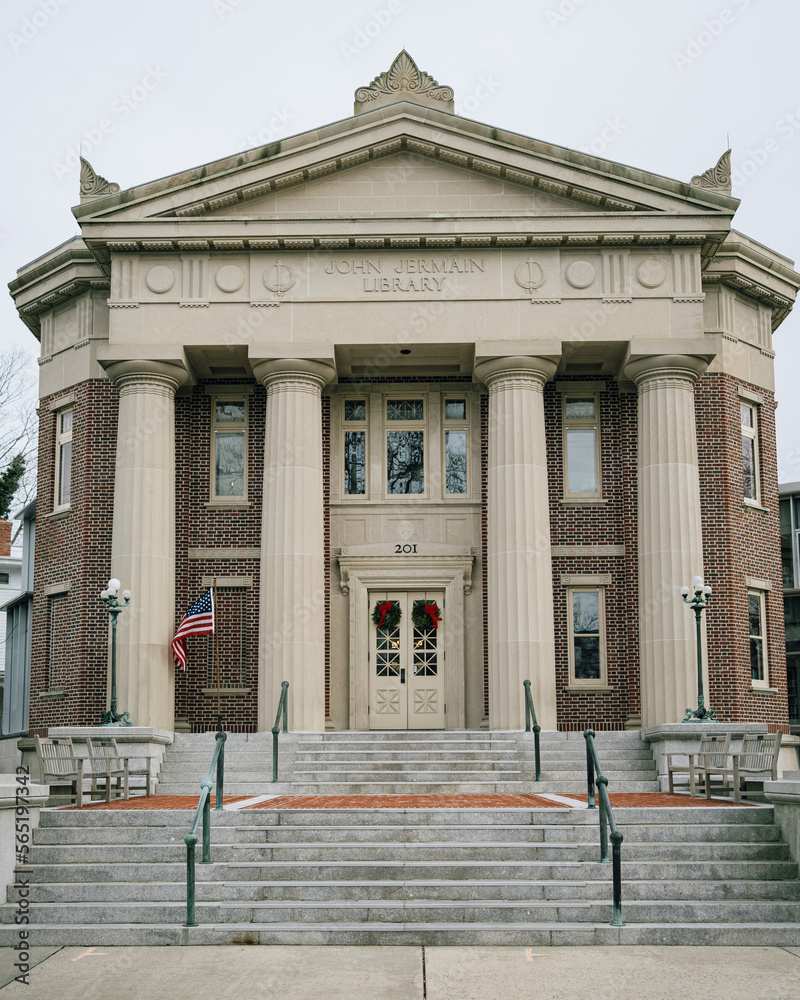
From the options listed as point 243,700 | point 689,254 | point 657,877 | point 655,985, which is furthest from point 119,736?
point 689,254

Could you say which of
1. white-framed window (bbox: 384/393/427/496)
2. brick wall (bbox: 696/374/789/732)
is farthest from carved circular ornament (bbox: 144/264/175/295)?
brick wall (bbox: 696/374/789/732)

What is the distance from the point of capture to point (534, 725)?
18250 mm

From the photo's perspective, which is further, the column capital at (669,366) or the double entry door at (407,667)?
the double entry door at (407,667)

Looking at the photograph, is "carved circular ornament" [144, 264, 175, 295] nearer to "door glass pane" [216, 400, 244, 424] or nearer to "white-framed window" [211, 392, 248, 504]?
"white-framed window" [211, 392, 248, 504]

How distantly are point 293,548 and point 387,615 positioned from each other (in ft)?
10.1

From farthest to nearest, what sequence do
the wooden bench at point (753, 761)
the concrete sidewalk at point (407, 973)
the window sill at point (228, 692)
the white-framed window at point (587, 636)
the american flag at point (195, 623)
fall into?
the white-framed window at point (587, 636) < the window sill at point (228, 692) < the american flag at point (195, 623) < the wooden bench at point (753, 761) < the concrete sidewalk at point (407, 973)

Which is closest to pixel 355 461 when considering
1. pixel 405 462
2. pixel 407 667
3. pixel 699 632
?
pixel 405 462

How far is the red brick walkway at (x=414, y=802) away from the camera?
15461 millimetres

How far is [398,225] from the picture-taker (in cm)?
2320

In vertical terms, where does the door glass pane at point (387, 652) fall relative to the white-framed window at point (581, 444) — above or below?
below

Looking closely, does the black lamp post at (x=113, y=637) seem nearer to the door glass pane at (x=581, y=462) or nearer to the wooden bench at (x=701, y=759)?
the wooden bench at (x=701, y=759)

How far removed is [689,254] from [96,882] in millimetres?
15981

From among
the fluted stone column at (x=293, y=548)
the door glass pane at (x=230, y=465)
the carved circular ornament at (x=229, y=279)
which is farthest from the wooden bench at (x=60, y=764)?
the carved circular ornament at (x=229, y=279)

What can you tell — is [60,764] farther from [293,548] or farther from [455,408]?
[455,408]
